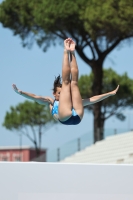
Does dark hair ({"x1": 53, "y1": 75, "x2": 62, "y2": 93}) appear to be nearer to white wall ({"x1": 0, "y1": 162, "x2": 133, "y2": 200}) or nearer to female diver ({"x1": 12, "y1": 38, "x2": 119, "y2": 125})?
female diver ({"x1": 12, "y1": 38, "x2": 119, "y2": 125})

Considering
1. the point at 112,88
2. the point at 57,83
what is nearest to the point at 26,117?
the point at 112,88

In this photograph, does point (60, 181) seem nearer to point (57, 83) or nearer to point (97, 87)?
point (57, 83)

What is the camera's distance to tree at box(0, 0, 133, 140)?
20594 millimetres

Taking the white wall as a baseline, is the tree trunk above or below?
above

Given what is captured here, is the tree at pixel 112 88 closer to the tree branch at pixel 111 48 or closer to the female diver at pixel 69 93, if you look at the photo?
the tree branch at pixel 111 48

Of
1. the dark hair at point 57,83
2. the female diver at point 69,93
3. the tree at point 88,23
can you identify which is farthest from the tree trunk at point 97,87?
the female diver at point 69,93

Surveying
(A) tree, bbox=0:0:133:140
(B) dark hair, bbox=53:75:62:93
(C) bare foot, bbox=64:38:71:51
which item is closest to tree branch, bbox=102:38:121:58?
Result: (A) tree, bbox=0:0:133:140

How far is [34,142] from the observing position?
30594 millimetres

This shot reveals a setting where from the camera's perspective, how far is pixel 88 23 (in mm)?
21266

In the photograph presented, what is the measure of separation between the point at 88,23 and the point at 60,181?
1605cm

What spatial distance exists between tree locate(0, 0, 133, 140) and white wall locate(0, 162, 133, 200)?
14.8 meters

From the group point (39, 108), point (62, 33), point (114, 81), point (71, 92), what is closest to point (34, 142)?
point (39, 108)

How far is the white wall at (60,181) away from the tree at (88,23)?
14759mm

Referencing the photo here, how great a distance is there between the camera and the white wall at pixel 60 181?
5.59 meters
